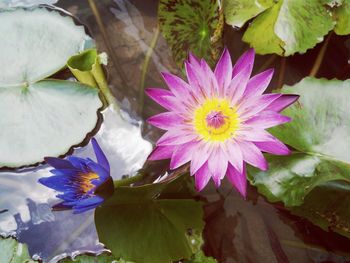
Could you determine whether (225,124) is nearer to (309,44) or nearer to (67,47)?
(309,44)

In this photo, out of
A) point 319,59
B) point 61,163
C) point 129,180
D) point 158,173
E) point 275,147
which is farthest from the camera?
point 319,59

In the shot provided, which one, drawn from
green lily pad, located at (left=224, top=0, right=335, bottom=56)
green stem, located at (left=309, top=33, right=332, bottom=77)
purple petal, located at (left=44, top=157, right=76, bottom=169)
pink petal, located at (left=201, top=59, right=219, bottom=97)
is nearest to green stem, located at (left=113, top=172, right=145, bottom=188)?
purple petal, located at (left=44, top=157, right=76, bottom=169)

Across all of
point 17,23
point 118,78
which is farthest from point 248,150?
point 17,23

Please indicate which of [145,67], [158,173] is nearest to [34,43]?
[145,67]

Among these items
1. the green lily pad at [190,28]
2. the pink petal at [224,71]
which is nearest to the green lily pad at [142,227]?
the pink petal at [224,71]

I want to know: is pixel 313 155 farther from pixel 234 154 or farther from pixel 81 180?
pixel 81 180

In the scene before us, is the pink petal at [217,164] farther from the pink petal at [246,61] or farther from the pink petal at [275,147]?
the pink petal at [246,61]
